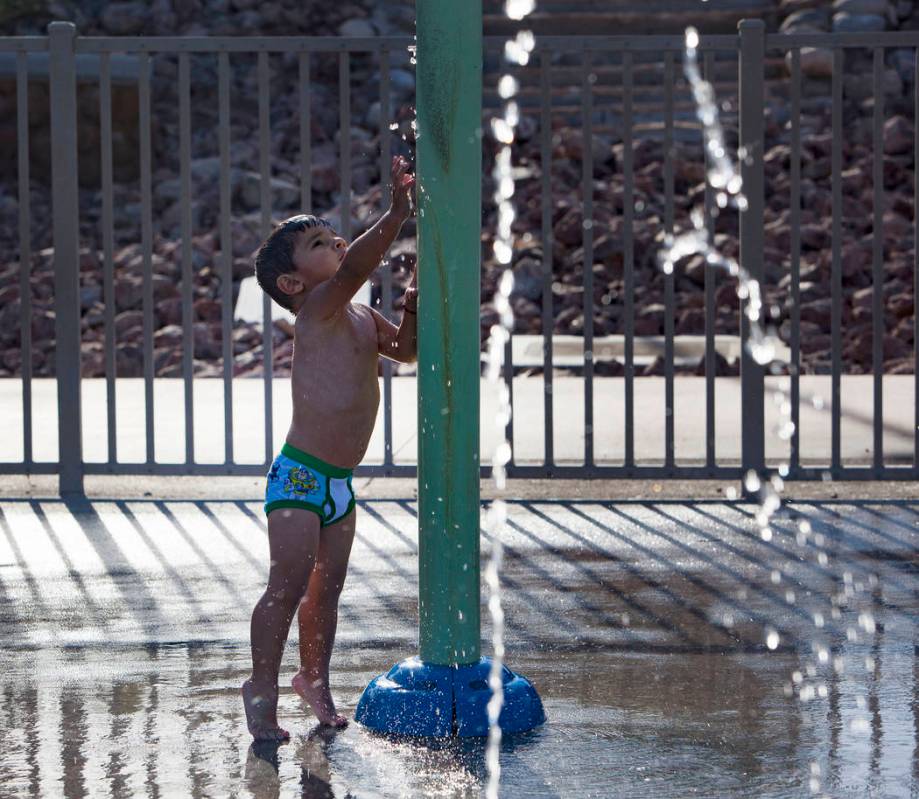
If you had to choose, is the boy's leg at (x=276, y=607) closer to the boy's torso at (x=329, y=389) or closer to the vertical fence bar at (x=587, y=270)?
the boy's torso at (x=329, y=389)

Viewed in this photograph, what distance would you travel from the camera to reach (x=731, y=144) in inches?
677

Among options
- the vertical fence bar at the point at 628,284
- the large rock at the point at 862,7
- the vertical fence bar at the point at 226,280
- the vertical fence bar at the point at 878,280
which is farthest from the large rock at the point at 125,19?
the vertical fence bar at the point at 878,280

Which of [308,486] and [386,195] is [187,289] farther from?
[308,486]

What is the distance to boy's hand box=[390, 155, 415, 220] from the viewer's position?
3773mm

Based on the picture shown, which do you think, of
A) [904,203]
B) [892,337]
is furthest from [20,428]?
[904,203]

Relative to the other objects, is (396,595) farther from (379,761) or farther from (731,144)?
(731,144)

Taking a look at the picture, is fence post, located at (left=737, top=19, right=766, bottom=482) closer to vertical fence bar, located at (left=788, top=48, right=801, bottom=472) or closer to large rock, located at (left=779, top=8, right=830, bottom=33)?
vertical fence bar, located at (left=788, top=48, right=801, bottom=472)

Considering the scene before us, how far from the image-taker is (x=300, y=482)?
395cm

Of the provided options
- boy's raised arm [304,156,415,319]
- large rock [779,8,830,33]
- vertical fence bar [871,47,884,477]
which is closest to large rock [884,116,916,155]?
large rock [779,8,830,33]

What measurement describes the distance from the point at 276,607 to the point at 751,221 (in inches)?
148

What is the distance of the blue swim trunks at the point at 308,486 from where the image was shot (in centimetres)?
394

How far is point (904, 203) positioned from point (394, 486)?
945cm

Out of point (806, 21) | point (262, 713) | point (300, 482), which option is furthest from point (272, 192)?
point (262, 713)

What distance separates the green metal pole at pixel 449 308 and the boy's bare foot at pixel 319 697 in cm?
27
